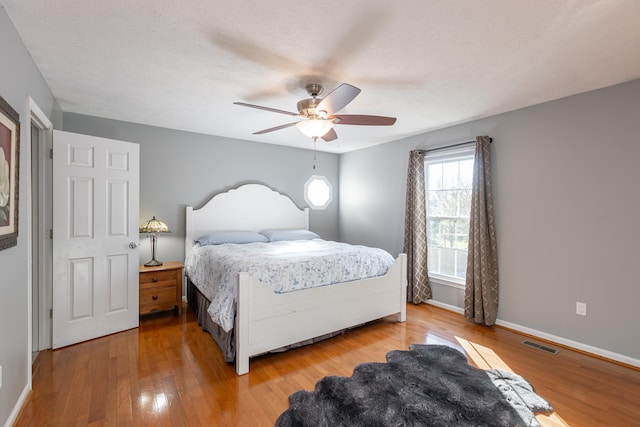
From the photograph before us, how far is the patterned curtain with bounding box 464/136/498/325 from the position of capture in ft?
11.1

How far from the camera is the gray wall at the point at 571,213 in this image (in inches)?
101

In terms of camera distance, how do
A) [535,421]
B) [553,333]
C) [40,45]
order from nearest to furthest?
[535,421] < [40,45] < [553,333]

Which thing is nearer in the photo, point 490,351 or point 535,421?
point 535,421

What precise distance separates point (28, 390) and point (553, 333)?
14.6ft

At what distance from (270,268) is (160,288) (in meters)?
1.76

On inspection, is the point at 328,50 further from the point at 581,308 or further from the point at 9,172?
the point at 581,308

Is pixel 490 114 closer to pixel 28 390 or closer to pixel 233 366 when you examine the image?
pixel 233 366

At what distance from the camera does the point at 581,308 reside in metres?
2.81

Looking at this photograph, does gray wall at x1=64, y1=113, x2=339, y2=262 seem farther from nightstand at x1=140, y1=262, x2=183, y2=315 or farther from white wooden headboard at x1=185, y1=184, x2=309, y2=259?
nightstand at x1=140, y1=262, x2=183, y2=315

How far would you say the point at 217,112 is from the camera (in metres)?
3.39

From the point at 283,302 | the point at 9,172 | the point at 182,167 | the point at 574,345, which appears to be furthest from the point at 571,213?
the point at 182,167

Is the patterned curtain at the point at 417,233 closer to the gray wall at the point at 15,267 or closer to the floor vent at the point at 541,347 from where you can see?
the floor vent at the point at 541,347

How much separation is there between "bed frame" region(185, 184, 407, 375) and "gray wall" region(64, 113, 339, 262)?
0.19 metres


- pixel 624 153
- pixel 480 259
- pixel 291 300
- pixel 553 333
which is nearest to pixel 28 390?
pixel 291 300
